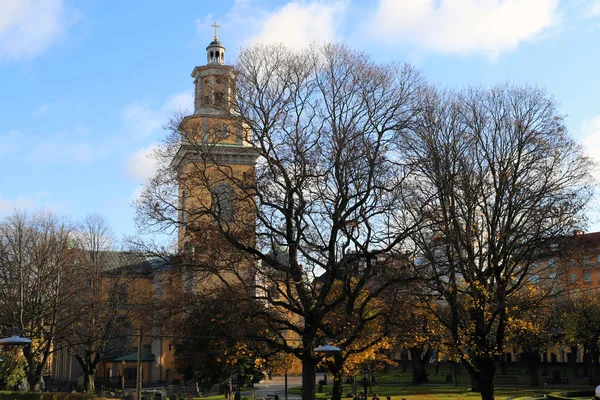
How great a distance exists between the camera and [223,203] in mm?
23516

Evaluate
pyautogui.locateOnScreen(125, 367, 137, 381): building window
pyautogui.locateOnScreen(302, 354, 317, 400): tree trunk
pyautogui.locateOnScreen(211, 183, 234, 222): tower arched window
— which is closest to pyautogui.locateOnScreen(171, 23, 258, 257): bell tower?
pyautogui.locateOnScreen(211, 183, 234, 222): tower arched window

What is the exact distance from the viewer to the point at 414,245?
2708cm

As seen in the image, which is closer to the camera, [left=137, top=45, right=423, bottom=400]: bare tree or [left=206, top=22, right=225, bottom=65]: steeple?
[left=137, top=45, right=423, bottom=400]: bare tree

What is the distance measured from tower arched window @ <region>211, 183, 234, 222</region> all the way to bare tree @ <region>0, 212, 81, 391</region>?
63.2ft

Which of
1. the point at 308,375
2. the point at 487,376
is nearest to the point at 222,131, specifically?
the point at 308,375

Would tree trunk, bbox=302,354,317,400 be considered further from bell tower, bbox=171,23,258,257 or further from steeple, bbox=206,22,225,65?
steeple, bbox=206,22,225,65

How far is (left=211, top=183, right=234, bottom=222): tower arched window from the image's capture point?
22.4m

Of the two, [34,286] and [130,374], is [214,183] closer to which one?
[34,286]

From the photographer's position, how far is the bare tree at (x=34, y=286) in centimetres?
3806

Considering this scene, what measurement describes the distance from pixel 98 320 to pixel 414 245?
1130 inches

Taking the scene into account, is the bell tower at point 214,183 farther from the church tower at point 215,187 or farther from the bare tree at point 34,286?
the bare tree at point 34,286

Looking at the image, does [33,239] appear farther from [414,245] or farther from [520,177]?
[520,177]

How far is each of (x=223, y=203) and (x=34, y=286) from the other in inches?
840

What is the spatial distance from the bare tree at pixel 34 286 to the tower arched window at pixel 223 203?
19276 millimetres
